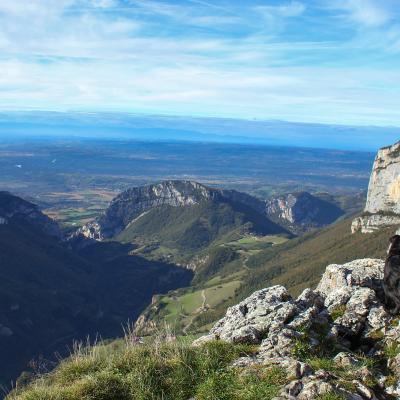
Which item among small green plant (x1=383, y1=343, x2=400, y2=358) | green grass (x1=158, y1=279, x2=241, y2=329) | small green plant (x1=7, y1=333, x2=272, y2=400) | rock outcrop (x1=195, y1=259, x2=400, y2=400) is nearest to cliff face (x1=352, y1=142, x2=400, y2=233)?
green grass (x1=158, y1=279, x2=241, y2=329)

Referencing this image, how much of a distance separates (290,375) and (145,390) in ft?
9.71

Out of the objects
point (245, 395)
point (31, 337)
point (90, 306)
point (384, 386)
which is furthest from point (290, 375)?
point (90, 306)

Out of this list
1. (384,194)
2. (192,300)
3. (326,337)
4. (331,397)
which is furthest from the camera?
(192,300)

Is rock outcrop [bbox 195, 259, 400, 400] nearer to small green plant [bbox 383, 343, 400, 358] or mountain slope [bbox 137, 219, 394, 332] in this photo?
small green plant [bbox 383, 343, 400, 358]

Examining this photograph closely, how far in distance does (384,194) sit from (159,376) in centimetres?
17214

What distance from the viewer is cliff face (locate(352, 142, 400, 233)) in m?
163

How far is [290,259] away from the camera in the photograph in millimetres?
199125

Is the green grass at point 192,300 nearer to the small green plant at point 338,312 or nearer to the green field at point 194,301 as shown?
the green field at point 194,301

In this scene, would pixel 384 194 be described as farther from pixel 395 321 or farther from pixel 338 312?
pixel 395 321

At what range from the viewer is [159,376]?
10523 millimetres

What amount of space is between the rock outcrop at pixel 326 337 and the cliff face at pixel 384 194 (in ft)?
511

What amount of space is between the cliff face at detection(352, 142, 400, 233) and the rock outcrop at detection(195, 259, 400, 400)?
156 metres

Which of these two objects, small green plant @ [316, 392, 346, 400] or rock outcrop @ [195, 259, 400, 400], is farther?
rock outcrop @ [195, 259, 400, 400]

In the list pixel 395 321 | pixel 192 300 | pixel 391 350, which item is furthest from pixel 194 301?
pixel 391 350
